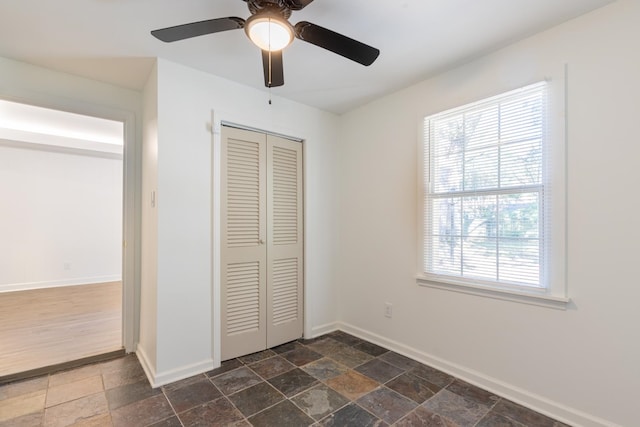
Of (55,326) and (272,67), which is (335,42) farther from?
(55,326)

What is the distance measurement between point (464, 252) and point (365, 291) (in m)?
1.14

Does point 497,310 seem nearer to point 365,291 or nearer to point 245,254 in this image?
point 365,291

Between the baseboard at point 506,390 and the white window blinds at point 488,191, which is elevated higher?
the white window blinds at point 488,191

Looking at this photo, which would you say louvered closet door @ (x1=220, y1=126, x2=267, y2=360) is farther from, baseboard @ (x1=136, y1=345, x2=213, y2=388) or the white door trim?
baseboard @ (x1=136, y1=345, x2=213, y2=388)

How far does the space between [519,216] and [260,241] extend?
2.07m

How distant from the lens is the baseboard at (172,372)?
85.3 inches

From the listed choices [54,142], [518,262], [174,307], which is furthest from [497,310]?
[54,142]

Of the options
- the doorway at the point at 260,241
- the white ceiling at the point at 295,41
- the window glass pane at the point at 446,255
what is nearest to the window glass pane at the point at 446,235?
the window glass pane at the point at 446,255

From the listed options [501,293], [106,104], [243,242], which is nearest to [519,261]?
[501,293]

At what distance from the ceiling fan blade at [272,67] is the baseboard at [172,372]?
2165 millimetres

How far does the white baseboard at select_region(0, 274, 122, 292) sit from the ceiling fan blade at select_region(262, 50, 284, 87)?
586 centimetres

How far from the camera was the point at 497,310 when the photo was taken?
210 centimetres

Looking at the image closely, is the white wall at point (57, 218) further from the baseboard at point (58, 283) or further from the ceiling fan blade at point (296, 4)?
the ceiling fan blade at point (296, 4)

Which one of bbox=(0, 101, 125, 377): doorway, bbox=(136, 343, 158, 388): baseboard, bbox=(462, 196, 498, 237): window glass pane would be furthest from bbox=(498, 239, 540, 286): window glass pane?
bbox=(0, 101, 125, 377): doorway
